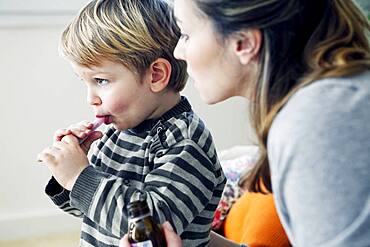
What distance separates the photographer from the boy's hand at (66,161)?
3.41 feet

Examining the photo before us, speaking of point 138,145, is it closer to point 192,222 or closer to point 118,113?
point 118,113

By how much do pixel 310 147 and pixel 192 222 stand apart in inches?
16.1

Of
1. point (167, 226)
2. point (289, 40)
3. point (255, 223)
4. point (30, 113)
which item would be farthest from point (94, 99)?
point (30, 113)

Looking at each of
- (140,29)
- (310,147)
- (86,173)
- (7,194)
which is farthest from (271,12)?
(7,194)

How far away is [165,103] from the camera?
1.12 meters

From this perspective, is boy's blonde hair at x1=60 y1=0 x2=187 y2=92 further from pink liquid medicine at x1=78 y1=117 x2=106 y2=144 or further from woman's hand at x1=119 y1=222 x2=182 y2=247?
woman's hand at x1=119 y1=222 x2=182 y2=247

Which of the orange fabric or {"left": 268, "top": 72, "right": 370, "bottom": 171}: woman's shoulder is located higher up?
{"left": 268, "top": 72, "right": 370, "bottom": 171}: woman's shoulder

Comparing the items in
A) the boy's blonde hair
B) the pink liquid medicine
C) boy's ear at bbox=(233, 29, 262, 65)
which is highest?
the boy's blonde hair

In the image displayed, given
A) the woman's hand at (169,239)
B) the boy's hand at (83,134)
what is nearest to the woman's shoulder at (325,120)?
the woman's hand at (169,239)

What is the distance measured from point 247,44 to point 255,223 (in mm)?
767

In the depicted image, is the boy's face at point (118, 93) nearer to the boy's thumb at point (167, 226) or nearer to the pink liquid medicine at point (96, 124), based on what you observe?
the pink liquid medicine at point (96, 124)

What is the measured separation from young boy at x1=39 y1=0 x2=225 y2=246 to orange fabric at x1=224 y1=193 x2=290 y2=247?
0.38 m

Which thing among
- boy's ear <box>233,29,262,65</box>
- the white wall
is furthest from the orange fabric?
boy's ear <box>233,29,262,65</box>

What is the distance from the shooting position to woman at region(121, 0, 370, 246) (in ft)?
2.38
